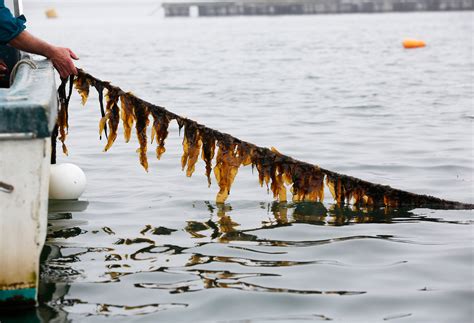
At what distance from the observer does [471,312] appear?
5199mm

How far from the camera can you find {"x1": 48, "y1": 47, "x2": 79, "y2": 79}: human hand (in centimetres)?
674

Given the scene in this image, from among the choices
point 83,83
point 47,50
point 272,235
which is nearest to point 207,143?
point 272,235

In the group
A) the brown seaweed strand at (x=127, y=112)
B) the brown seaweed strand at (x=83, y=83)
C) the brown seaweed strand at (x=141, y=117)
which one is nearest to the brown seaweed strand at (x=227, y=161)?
the brown seaweed strand at (x=141, y=117)

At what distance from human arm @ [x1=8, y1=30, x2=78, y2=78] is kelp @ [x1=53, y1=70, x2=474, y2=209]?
494mm

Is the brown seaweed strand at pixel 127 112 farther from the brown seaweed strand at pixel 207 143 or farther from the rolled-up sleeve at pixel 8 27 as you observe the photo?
the rolled-up sleeve at pixel 8 27

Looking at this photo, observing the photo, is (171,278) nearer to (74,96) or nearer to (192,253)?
(192,253)

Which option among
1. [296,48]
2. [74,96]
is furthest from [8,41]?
[296,48]

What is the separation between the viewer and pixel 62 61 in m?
6.86

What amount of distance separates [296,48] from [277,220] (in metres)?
29.0

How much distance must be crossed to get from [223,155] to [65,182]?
59.2 inches

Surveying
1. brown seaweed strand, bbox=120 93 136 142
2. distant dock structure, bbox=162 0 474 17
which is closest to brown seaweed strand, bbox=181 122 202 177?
brown seaweed strand, bbox=120 93 136 142

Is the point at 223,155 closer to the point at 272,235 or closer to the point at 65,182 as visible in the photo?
the point at 272,235

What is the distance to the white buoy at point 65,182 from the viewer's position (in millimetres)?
7789

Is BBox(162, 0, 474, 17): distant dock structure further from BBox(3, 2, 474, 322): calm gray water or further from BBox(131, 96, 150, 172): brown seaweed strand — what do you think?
BBox(131, 96, 150, 172): brown seaweed strand
